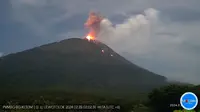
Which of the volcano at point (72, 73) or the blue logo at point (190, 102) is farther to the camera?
the volcano at point (72, 73)

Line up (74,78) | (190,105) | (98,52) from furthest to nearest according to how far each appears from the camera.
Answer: (98,52) → (74,78) → (190,105)

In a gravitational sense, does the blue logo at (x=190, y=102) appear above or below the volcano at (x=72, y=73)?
below

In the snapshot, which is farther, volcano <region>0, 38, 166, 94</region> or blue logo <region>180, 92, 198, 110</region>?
volcano <region>0, 38, 166, 94</region>

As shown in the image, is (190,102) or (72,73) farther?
(72,73)

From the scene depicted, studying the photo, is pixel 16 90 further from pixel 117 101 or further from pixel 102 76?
pixel 102 76

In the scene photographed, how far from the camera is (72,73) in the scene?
199ft

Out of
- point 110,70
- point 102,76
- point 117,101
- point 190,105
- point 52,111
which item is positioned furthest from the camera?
point 110,70

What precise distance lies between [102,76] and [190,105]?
43628 millimetres

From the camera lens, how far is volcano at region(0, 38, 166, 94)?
52.5 meters

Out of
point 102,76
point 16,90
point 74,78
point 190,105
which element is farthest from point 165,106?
point 102,76

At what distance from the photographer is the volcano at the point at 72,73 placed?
5250 cm

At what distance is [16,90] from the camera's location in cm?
4650

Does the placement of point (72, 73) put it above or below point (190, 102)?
above

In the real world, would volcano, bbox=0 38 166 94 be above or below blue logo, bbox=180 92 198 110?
above
